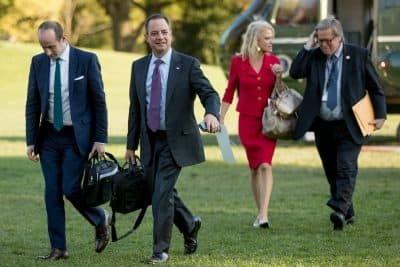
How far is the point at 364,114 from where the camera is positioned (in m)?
10.2

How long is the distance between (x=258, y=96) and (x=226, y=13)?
46.5 meters

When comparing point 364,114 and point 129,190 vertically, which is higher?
point 364,114

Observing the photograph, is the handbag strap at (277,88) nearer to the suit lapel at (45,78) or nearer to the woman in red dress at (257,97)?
the woman in red dress at (257,97)

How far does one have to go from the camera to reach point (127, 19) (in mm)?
53969

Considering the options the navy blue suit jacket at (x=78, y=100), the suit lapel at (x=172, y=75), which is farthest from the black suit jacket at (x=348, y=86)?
the navy blue suit jacket at (x=78, y=100)

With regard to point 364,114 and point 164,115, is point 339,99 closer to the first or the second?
point 364,114

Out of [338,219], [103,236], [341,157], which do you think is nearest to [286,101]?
[341,157]

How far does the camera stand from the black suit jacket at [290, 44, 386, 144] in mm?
10219

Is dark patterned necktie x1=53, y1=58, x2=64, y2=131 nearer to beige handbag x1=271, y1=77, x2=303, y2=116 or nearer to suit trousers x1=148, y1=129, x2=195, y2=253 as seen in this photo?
suit trousers x1=148, y1=129, x2=195, y2=253

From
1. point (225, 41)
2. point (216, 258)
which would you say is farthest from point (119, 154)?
point (216, 258)

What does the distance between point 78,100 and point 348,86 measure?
274 centimetres

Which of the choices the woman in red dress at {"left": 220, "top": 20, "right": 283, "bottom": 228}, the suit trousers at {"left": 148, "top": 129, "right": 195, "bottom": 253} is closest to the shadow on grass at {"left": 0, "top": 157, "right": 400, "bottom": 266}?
the suit trousers at {"left": 148, "top": 129, "right": 195, "bottom": 253}

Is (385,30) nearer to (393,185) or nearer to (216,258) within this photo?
(393,185)

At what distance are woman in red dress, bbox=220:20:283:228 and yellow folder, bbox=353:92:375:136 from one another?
0.82m
